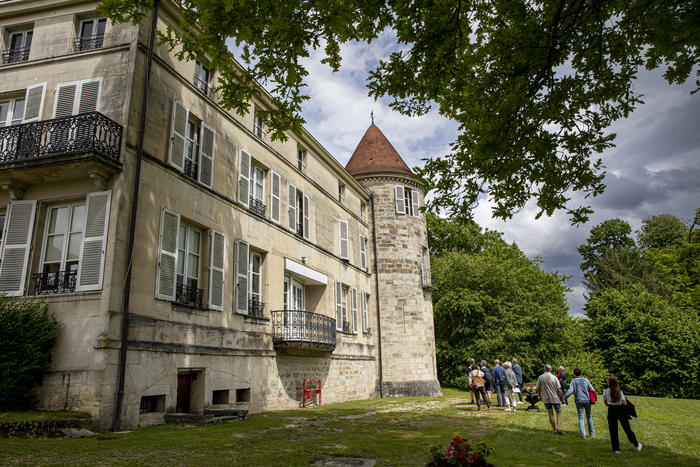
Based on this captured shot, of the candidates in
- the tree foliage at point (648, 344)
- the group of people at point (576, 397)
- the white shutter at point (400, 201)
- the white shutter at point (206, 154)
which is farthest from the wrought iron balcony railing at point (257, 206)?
the tree foliage at point (648, 344)

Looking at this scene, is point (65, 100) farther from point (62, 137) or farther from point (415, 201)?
point (415, 201)

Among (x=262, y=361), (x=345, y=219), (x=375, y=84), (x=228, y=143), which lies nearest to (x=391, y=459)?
(x=375, y=84)

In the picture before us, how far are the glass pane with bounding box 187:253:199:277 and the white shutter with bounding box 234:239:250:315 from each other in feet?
4.19

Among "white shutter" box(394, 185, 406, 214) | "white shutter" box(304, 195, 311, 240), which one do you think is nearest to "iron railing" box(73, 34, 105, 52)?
"white shutter" box(304, 195, 311, 240)

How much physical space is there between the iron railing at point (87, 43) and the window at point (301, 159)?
8.24m

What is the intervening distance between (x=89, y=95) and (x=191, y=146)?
2.60 m

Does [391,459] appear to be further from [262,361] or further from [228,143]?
[228,143]

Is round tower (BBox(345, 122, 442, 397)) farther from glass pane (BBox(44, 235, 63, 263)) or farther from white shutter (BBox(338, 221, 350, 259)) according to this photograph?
glass pane (BBox(44, 235, 63, 263))

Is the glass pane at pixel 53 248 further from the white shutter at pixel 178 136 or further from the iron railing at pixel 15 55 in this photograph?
the iron railing at pixel 15 55

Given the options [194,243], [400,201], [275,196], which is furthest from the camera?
[400,201]

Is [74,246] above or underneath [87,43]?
underneath

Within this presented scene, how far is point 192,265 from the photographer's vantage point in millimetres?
11555

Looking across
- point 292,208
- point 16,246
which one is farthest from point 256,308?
point 16,246

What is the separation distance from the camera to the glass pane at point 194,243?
11.6 m
